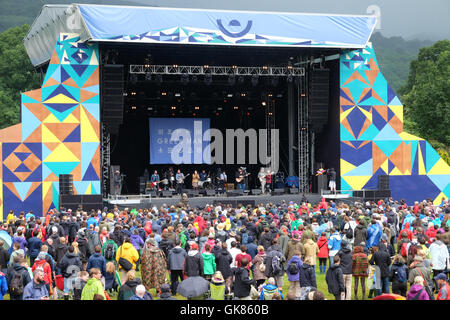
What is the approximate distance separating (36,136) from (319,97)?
1151 cm

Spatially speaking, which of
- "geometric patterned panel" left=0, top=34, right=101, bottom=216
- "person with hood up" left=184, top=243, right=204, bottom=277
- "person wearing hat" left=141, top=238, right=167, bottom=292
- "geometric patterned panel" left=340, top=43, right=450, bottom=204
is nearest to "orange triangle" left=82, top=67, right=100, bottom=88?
"geometric patterned panel" left=0, top=34, right=101, bottom=216

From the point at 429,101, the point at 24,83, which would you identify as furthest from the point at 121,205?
the point at 24,83

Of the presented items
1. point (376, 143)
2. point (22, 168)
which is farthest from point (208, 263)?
point (376, 143)

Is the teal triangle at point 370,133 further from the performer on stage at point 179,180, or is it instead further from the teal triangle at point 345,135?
the performer on stage at point 179,180

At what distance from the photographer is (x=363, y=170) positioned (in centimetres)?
2906

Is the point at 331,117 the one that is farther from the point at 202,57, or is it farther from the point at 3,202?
the point at 3,202

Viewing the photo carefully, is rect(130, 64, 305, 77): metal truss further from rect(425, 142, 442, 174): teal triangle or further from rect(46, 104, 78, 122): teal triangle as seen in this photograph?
rect(425, 142, 442, 174): teal triangle

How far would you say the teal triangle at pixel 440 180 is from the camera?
29938 millimetres

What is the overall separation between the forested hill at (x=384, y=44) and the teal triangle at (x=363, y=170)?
46.6 meters

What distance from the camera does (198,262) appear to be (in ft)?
37.5

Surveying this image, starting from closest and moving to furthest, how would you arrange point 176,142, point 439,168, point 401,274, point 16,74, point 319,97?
point 401,274 < point 319,97 < point 439,168 < point 176,142 < point 16,74

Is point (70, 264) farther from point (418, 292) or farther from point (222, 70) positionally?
point (222, 70)

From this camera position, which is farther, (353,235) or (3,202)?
(3,202)
